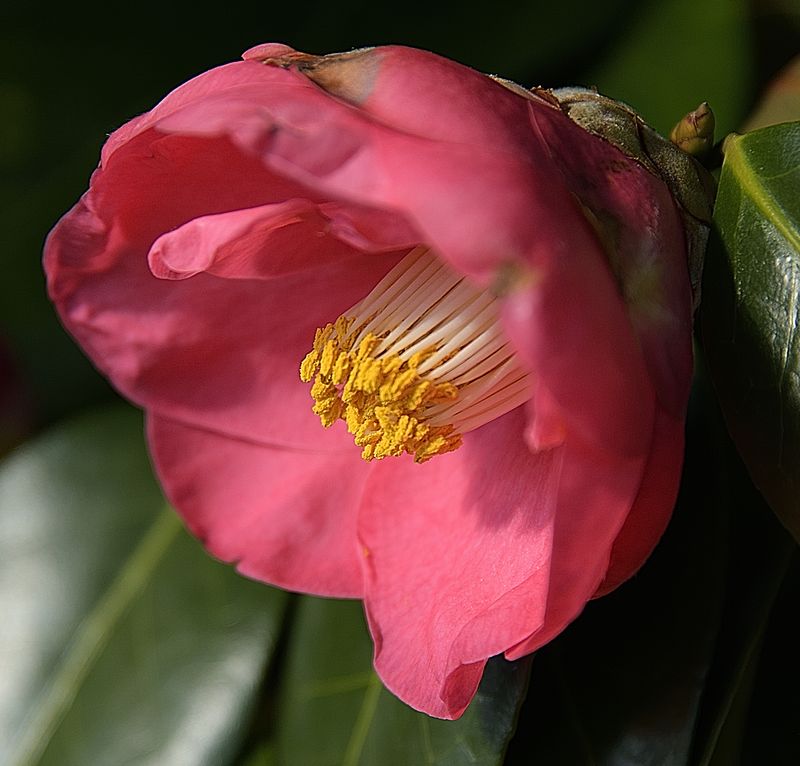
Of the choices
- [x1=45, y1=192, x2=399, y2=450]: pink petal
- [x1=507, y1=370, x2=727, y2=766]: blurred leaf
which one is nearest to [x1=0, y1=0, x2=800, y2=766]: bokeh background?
[x1=507, y1=370, x2=727, y2=766]: blurred leaf

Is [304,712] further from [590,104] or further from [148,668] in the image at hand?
[590,104]

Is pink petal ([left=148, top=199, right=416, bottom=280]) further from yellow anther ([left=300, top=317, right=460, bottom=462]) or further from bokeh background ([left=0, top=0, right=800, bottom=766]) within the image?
bokeh background ([left=0, top=0, right=800, bottom=766])

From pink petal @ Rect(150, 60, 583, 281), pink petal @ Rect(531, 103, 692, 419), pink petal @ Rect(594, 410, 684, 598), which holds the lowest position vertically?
pink petal @ Rect(594, 410, 684, 598)

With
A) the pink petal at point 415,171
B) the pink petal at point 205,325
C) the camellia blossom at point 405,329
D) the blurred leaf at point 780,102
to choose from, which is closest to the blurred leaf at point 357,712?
the camellia blossom at point 405,329

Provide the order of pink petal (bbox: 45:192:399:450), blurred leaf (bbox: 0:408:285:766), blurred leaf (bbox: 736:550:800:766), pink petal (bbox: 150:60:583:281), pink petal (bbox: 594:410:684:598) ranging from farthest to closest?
blurred leaf (bbox: 0:408:285:766) < blurred leaf (bbox: 736:550:800:766) < pink petal (bbox: 45:192:399:450) < pink petal (bbox: 594:410:684:598) < pink petal (bbox: 150:60:583:281)

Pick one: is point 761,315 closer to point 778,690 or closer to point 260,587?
point 778,690

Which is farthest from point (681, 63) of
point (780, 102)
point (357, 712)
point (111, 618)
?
point (111, 618)
